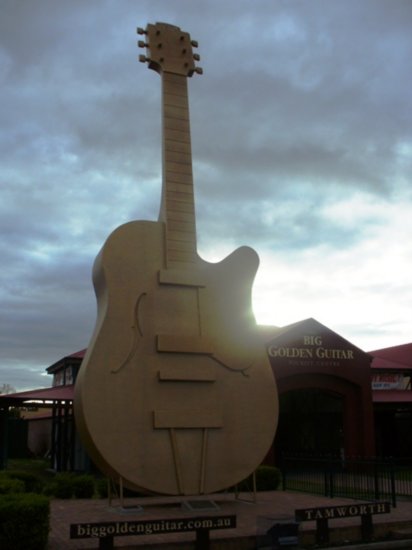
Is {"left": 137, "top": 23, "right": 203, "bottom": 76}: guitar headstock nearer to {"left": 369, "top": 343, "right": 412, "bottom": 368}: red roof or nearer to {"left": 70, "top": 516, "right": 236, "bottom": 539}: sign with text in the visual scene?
{"left": 70, "top": 516, "right": 236, "bottom": 539}: sign with text

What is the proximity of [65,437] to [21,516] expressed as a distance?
18.1 meters

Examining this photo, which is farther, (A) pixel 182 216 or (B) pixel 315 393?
(B) pixel 315 393

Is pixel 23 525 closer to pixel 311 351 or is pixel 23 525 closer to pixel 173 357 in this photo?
pixel 173 357

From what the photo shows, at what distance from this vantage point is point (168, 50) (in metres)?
14.5

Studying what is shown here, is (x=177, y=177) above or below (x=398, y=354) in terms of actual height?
above

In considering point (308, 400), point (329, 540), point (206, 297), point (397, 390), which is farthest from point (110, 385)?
point (397, 390)

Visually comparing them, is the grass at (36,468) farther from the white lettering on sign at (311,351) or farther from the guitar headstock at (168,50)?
the guitar headstock at (168,50)

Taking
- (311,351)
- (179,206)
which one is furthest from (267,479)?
(311,351)

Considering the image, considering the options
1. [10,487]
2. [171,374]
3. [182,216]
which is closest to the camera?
[10,487]

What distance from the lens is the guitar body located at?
38.7 ft

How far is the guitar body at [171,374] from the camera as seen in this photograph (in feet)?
38.7

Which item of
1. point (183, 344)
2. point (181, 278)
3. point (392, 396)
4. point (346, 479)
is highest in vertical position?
point (181, 278)

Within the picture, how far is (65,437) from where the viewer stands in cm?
2648

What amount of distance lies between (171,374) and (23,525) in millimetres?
4335
